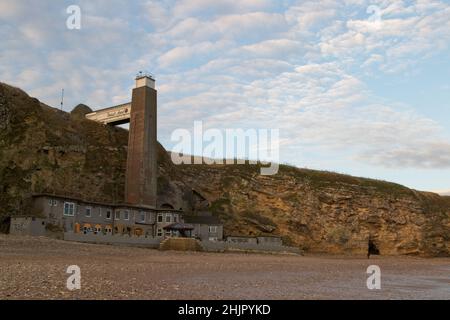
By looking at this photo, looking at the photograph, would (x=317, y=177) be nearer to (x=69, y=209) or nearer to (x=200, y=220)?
(x=200, y=220)

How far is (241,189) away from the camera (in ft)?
253

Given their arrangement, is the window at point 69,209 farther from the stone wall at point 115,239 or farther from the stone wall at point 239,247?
the stone wall at point 239,247

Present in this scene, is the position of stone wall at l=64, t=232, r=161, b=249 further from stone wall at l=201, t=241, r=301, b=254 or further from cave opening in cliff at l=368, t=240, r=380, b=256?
cave opening in cliff at l=368, t=240, r=380, b=256

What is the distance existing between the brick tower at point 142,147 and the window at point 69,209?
1149 centimetres

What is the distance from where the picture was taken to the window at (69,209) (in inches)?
1890

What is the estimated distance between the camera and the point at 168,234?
58000 millimetres

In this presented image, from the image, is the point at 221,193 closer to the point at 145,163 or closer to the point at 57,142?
the point at 145,163

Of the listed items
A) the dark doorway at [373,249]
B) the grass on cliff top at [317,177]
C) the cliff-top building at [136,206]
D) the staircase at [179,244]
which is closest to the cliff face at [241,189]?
the grass on cliff top at [317,177]

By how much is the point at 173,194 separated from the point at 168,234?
473 inches

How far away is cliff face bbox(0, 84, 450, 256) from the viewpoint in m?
56.2

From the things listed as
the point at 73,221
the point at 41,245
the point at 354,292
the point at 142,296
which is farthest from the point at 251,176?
the point at 142,296

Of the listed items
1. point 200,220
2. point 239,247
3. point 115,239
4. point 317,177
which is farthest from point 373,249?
point 115,239

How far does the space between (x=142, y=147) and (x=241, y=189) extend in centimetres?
2246

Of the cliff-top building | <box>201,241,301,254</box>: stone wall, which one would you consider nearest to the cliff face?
the cliff-top building
